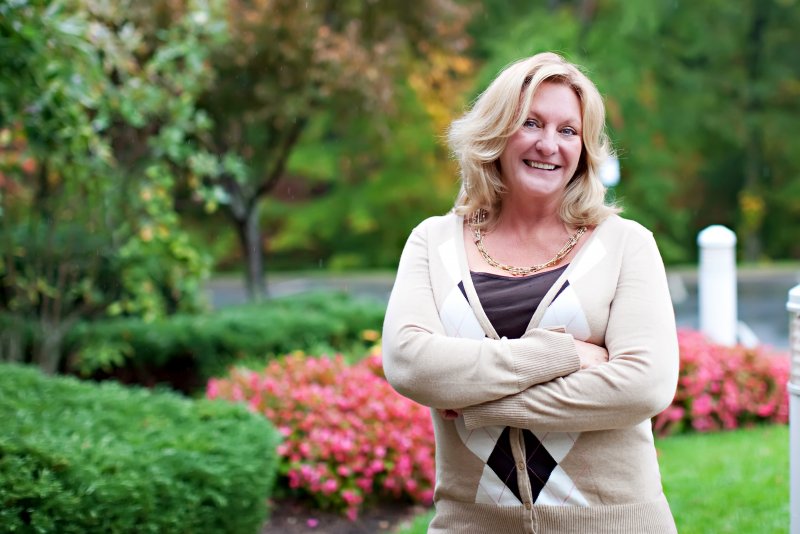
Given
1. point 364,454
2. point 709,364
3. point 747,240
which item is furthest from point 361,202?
point 364,454

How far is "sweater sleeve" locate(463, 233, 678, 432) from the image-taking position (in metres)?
2.18

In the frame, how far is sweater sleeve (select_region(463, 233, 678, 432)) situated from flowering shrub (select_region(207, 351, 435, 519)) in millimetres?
3242

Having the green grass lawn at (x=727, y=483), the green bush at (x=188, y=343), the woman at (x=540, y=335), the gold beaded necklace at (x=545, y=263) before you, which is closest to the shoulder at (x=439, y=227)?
the woman at (x=540, y=335)

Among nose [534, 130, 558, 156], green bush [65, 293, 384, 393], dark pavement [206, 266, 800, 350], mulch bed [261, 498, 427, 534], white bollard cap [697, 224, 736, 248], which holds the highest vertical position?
nose [534, 130, 558, 156]

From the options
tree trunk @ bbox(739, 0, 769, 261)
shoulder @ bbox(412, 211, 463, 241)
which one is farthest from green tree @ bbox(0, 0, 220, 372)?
tree trunk @ bbox(739, 0, 769, 261)

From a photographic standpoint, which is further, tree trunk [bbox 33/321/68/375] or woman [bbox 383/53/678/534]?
tree trunk [bbox 33/321/68/375]

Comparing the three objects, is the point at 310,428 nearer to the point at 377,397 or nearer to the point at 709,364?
the point at 377,397

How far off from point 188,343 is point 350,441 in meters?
2.96

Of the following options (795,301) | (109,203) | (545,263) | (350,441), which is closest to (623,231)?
(545,263)

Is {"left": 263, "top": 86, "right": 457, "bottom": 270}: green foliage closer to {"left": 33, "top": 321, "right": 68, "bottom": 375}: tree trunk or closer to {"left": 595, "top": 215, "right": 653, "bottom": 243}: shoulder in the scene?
{"left": 33, "top": 321, "right": 68, "bottom": 375}: tree trunk

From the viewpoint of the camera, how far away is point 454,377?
87.8 inches

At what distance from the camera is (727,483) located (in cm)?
509

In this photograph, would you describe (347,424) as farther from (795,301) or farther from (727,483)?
(795,301)

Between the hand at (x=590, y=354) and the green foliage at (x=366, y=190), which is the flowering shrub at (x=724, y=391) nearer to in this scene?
the hand at (x=590, y=354)
